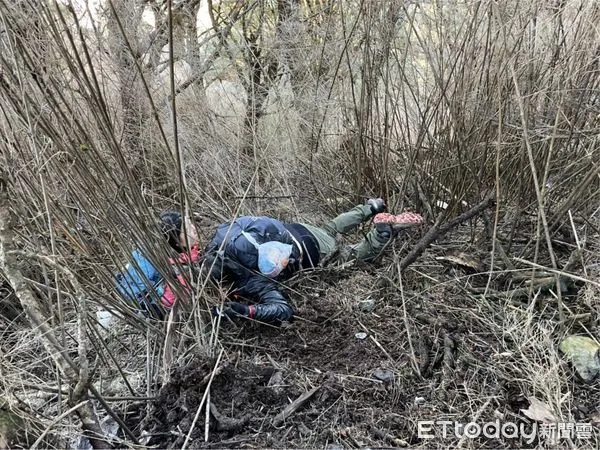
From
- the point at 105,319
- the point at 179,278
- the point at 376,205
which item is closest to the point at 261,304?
the point at 179,278

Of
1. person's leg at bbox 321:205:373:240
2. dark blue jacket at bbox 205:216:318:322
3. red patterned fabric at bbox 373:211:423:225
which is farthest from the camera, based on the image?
person's leg at bbox 321:205:373:240

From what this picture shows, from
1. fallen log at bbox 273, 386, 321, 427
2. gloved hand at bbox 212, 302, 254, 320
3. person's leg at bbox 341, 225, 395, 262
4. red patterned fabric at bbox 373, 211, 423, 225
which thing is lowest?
fallen log at bbox 273, 386, 321, 427

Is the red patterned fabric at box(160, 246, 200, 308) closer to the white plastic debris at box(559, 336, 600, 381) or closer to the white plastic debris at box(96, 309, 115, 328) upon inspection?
the white plastic debris at box(96, 309, 115, 328)

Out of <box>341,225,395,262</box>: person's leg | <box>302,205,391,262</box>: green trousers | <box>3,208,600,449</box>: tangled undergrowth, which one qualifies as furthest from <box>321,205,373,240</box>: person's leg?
<box>3,208,600,449</box>: tangled undergrowth

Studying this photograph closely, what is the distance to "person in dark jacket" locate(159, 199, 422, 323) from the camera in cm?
229

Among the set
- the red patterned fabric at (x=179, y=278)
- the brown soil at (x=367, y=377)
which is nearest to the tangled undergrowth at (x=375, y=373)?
the brown soil at (x=367, y=377)

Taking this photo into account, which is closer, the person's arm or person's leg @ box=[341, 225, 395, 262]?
the person's arm

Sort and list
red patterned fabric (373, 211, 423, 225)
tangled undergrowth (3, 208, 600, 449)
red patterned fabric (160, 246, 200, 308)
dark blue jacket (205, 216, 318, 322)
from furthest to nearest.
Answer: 1. red patterned fabric (373, 211, 423, 225)
2. dark blue jacket (205, 216, 318, 322)
3. red patterned fabric (160, 246, 200, 308)
4. tangled undergrowth (3, 208, 600, 449)

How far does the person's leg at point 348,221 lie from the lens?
3.04 metres

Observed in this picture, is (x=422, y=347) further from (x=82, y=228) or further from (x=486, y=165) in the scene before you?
(x=82, y=228)

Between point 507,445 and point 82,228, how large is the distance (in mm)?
1926

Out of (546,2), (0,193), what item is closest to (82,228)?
(0,193)

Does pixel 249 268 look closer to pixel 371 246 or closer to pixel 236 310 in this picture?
pixel 236 310

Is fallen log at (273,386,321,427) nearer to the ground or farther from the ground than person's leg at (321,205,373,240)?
nearer to the ground
